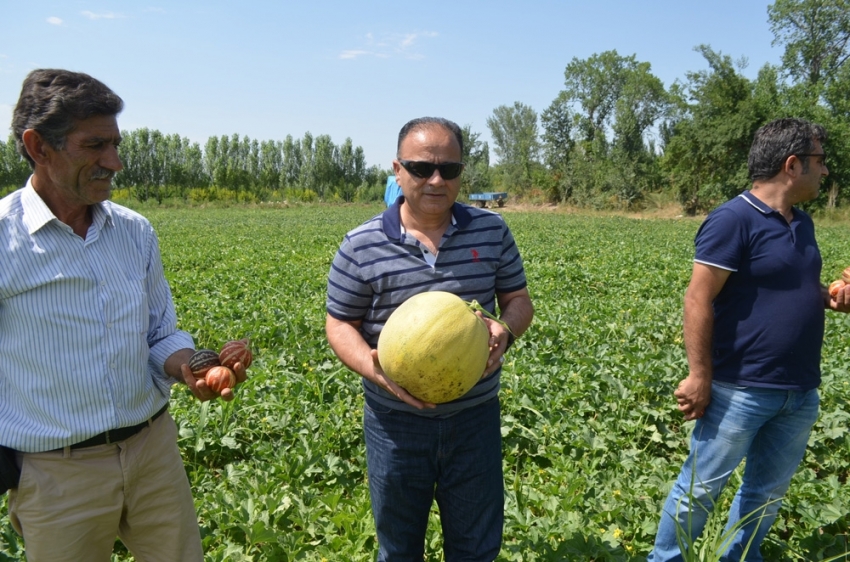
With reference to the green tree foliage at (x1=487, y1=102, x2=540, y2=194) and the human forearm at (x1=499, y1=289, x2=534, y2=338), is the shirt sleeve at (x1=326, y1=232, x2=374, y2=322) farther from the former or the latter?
the green tree foliage at (x1=487, y1=102, x2=540, y2=194)

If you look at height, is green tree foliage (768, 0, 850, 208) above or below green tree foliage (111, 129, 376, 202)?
above

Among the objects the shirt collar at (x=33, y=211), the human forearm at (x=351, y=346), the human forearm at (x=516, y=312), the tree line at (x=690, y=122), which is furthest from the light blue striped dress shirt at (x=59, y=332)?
the tree line at (x=690, y=122)

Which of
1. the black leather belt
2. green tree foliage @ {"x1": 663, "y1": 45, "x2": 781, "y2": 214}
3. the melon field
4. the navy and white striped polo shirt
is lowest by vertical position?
the melon field

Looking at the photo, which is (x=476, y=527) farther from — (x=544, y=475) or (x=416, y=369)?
(x=544, y=475)

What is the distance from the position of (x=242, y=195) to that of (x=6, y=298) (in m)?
64.2

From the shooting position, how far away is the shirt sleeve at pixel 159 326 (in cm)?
236

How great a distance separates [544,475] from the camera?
4102 mm

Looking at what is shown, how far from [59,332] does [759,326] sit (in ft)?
9.41

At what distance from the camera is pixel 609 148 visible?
53344 millimetres

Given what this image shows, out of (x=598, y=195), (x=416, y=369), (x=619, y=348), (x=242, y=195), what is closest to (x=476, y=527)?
(x=416, y=369)

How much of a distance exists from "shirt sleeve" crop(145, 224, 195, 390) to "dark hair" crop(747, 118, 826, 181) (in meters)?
2.64

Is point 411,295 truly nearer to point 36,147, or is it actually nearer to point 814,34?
point 36,147

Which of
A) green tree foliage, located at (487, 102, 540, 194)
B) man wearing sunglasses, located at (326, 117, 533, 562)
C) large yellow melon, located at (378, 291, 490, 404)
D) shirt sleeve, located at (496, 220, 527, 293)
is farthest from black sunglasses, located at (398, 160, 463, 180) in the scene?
green tree foliage, located at (487, 102, 540, 194)

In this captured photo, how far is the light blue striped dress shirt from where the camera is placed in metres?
2.02
